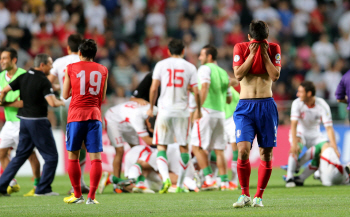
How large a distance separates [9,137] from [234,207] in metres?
5.07

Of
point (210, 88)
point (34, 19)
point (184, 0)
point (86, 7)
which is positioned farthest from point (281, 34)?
point (210, 88)

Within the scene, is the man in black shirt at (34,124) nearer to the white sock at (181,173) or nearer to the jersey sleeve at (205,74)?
the white sock at (181,173)

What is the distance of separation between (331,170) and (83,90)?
552 centimetres

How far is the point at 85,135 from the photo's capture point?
750 centimetres

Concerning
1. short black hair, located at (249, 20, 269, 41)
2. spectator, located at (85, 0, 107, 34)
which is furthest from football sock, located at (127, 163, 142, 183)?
spectator, located at (85, 0, 107, 34)

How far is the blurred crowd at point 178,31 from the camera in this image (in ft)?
58.2

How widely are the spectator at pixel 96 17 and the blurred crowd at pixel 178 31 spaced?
0.12 feet

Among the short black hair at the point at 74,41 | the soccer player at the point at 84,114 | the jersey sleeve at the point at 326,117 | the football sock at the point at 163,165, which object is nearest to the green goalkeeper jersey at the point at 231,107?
the jersey sleeve at the point at 326,117

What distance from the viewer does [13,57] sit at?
32.6 ft

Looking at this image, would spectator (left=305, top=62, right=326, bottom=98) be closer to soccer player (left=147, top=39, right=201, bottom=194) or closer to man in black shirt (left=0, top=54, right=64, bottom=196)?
soccer player (left=147, top=39, right=201, bottom=194)

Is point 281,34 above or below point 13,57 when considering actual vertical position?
above

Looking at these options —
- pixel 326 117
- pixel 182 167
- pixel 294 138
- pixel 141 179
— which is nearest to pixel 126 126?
pixel 141 179

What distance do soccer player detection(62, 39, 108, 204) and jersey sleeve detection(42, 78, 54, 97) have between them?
65.6 inches

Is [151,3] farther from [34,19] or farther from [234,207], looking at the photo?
[234,207]
